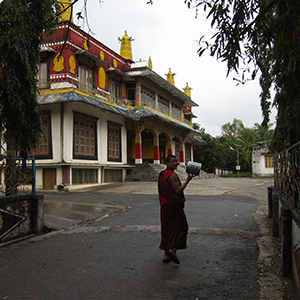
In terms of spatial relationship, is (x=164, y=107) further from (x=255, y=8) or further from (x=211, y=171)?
(x=255, y=8)

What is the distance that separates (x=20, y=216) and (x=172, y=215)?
11.5 ft

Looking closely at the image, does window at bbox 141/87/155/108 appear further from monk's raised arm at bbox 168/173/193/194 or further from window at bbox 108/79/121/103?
monk's raised arm at bbox 168/173/193/194

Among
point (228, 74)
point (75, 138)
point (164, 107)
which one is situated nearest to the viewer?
point (228, 74)

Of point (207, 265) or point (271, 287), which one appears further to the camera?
point (207, 265)

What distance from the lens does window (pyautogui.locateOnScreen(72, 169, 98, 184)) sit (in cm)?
1839

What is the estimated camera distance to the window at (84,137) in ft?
61.0

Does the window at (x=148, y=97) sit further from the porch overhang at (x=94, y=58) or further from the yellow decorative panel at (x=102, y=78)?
the porch overhang at (x=94, y=58)

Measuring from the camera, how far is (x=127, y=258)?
476 cm

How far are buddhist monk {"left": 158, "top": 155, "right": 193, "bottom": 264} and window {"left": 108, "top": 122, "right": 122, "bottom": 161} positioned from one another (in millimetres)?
17350

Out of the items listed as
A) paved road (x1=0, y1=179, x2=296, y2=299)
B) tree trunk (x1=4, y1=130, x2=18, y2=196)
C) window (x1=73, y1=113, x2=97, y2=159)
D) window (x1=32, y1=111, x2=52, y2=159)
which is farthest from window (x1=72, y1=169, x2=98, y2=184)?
tree trunk (x1=4, y1=130, x2=18, y2=196)

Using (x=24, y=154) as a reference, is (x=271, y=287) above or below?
below

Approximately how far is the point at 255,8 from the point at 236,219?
5505 millimetres

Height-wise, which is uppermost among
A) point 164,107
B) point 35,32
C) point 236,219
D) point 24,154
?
point 164,107

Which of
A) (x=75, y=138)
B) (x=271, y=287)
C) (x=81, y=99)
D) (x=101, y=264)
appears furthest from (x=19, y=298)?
(x=75, y=138)
